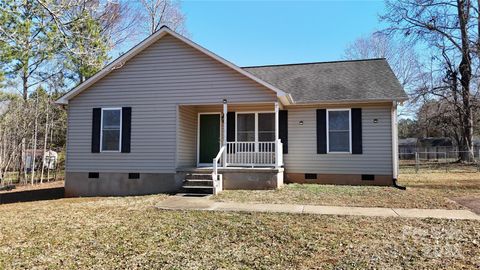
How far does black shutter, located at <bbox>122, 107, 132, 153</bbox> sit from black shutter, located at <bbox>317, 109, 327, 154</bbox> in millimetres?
6760

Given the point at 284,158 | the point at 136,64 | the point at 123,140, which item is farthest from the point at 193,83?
the point at 284,158

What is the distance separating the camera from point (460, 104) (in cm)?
2441

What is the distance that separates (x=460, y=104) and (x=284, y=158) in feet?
60.8

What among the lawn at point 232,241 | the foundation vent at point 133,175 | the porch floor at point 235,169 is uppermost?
the porch floor at point 235,169

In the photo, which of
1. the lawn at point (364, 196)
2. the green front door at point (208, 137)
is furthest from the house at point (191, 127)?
the lawn at point (364, 196)

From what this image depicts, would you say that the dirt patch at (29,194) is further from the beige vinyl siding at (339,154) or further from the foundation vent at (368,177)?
the foundation vent at (368,177)

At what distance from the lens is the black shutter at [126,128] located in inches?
471

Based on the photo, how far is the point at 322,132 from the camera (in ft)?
40.7

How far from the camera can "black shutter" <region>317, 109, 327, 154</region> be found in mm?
12383

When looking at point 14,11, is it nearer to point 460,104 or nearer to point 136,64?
point 136,64

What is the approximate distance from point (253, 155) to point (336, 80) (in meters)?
4.68

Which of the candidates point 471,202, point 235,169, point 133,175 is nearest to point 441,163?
point 471,202

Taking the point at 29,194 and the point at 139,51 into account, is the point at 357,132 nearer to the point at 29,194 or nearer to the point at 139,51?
the point at 139,51

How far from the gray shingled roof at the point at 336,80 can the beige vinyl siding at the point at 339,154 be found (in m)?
0.58
